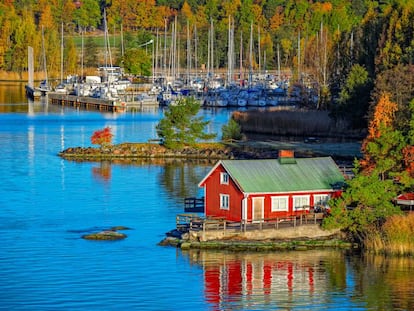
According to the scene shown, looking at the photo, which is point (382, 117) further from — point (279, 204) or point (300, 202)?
point (279, 204)

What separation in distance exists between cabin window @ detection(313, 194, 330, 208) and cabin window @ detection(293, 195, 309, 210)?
469 mm

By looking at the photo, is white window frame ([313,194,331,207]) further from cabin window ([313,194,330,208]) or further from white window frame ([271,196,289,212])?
white window frame ([271,196,289,212])

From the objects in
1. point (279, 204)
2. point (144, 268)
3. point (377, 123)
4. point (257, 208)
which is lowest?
point (144, 268)

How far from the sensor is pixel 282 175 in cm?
5441

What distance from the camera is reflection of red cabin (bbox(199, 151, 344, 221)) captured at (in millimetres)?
52938

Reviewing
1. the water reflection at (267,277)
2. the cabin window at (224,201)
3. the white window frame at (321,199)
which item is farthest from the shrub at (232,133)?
the water reflection at (267,277)

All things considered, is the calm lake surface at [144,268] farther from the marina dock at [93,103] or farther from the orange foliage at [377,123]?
the marina dock at [93,103]

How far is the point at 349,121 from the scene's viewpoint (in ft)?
306

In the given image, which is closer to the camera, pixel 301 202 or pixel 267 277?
pixel 267 277

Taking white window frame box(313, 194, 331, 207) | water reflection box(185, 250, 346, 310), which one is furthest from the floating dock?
water reflection box(185, 250, 346, 310)

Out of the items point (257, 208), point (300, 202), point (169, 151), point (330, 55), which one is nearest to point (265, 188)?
point (257, 208)

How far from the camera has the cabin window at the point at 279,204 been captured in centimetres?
5331

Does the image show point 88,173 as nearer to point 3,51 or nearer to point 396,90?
point 396,90

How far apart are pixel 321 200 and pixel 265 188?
3.07 metres
